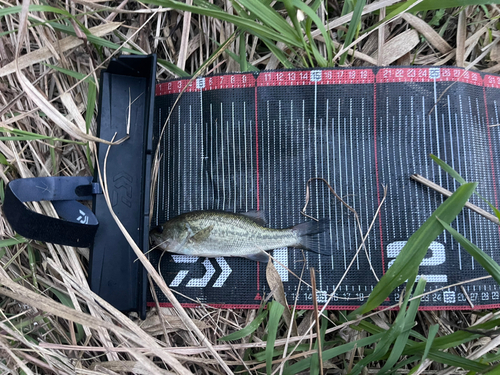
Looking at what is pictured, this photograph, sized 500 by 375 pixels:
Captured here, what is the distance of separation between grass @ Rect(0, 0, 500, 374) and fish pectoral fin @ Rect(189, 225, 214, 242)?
51cm

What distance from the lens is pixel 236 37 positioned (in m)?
2.64

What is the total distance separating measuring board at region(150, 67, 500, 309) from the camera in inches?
95.7

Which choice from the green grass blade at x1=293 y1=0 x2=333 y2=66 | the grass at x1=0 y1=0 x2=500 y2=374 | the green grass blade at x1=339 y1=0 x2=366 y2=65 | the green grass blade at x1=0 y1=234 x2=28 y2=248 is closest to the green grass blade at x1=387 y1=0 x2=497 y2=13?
the grass at x1=0 y1=0 x2=500 y2=374

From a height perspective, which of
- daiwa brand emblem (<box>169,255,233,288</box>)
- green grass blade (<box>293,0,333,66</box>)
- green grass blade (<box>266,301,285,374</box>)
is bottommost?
green grass blade (<box>266,301,285,374</box>)

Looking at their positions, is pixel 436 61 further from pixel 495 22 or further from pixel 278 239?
pixel 278 239

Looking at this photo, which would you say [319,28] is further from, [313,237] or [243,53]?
[313,237]

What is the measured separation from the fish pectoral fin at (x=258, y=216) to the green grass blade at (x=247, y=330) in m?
0.64

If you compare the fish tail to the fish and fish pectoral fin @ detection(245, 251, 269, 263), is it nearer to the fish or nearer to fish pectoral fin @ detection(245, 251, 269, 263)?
the fish

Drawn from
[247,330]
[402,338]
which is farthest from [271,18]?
[402,338]

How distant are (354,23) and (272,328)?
221cm

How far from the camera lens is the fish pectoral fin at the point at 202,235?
2432mm

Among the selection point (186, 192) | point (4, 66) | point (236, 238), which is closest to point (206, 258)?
point (236, 238)

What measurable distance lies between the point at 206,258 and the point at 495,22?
2.91m

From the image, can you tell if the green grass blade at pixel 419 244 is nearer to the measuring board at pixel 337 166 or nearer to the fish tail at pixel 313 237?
the measuring board at pixel 337 166
